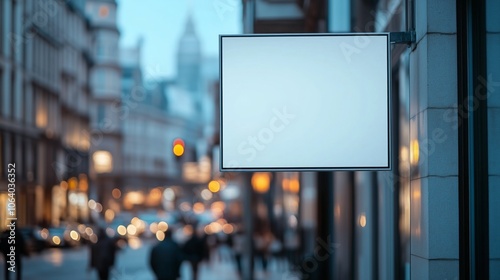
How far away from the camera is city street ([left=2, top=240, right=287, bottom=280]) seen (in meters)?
32.8

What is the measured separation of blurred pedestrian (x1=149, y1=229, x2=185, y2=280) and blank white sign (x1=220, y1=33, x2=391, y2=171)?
421 inches

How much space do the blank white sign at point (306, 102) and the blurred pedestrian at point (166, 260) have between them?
10689mm

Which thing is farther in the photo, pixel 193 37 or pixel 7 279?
pixel 193 37

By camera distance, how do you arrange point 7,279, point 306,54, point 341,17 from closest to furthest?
point 306,54 < point 341,17 < point 7,279

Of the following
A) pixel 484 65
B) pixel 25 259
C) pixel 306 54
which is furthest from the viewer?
pixel 25 259

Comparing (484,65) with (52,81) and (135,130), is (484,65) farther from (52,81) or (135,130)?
(135,130)

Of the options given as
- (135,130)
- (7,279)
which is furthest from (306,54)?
(135,130)

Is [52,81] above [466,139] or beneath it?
above

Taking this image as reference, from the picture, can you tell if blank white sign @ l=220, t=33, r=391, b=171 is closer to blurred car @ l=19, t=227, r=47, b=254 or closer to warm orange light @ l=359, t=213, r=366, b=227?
warm orange light @ l=359, t=213, r=366, b=227

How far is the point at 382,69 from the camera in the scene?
8250 millimetres

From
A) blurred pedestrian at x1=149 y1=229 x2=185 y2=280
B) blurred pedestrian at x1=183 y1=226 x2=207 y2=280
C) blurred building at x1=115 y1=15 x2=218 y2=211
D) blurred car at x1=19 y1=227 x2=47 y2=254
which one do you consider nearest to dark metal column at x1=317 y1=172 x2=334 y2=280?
blurred pedestrian at x1=149 y1=229 x2=185 y2=280

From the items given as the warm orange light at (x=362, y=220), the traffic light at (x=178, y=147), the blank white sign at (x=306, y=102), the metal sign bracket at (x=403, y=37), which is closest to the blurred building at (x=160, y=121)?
the traffic light at (x=178, y=147)

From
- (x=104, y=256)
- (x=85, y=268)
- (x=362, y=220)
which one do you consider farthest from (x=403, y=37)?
(x=85, y=268)

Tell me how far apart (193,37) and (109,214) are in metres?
30.0
